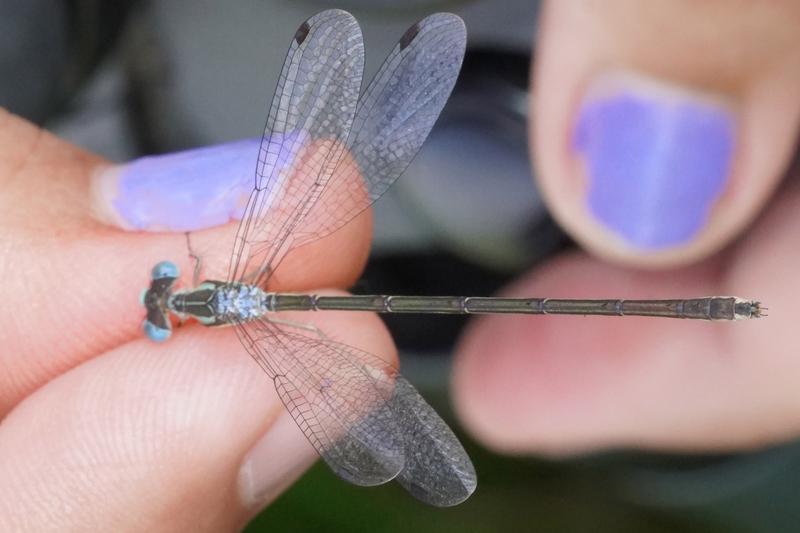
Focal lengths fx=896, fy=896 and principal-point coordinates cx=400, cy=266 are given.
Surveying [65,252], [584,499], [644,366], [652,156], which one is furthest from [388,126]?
[584,499]

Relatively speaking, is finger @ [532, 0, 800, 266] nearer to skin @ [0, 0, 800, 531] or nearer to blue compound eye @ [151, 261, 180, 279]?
skin @ [0, 0, 800, 531]

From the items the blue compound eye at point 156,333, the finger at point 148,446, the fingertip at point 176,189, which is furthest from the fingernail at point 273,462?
the fingertip at point 176,189

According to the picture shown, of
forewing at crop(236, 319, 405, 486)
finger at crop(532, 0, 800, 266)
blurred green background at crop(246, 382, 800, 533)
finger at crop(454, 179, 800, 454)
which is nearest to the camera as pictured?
finger at crop(532, 0, 800, 266)

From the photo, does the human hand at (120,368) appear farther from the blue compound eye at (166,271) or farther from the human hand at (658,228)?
the human hand at (658,228)

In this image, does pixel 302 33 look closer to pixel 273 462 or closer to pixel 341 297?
pixel 341 297

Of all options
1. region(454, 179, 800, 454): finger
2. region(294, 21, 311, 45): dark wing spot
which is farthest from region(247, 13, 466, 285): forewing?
region(454, 179, 800, 454): finger

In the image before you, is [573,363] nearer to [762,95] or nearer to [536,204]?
[536,204]
